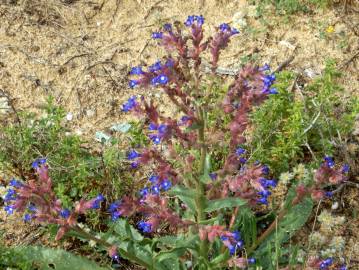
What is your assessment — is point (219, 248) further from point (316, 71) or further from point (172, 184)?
point (316, 71)

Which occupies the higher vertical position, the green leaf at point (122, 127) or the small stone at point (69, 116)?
the small stone at point (69, 116)

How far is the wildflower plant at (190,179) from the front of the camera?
10.6 ft

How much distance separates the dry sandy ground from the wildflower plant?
179cm

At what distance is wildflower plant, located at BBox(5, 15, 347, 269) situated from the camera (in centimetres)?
323

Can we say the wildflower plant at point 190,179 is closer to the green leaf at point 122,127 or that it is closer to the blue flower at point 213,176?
the blue flower at point 213,176

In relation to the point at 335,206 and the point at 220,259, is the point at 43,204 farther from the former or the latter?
the point at 335,206

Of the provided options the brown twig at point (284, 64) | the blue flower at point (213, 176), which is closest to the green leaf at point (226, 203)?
the blue flower at point (213, 176)

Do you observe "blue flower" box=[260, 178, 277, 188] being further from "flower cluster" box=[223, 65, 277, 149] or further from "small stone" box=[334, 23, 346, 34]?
"small stone" box=[334, 23, 346, 34]

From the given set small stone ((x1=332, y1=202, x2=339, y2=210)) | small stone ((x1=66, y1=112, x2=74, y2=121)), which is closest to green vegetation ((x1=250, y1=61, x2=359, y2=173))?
small stone ((x1=332, y1=202, x2=339, y2=210))

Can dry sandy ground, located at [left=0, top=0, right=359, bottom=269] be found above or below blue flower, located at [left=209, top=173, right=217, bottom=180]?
above

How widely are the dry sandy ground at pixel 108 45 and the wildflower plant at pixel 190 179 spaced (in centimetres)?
179

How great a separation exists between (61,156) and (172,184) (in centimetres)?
148

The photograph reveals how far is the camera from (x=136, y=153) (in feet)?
11.6

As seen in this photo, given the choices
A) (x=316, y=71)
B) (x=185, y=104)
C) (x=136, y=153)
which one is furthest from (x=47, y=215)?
(x=316, y=71)
